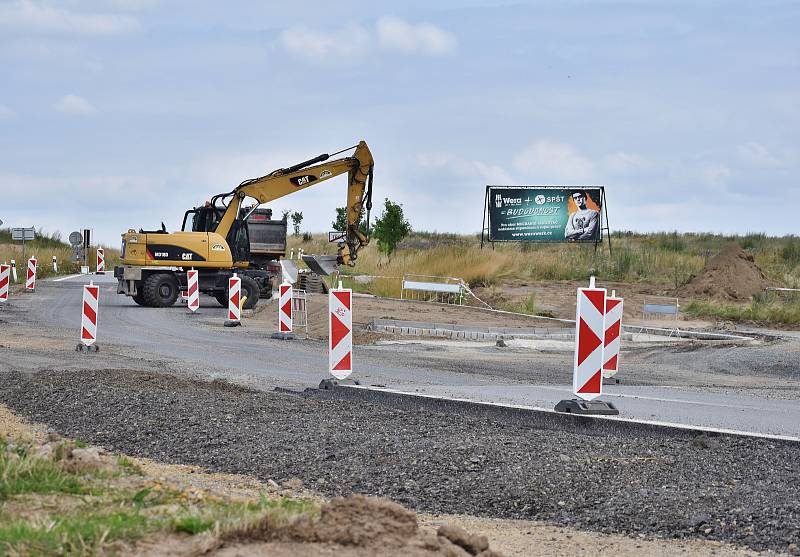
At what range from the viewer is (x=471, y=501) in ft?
24.0

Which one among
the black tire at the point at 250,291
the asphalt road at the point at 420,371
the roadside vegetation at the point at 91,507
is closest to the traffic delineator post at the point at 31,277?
the black tire at the point at 250,291

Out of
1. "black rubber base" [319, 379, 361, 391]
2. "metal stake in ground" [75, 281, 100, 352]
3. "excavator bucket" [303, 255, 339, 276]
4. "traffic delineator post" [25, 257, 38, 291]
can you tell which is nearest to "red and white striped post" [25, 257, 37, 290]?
"traffic delineator post" [25, 257, 38, 291]

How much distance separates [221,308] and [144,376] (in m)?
20.1

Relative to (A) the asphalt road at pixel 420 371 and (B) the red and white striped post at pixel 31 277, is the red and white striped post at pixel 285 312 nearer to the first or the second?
(A) the asphalt road at pixel 420 371

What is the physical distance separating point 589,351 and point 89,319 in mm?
10302

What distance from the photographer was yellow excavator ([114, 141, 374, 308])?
3269 centimetres

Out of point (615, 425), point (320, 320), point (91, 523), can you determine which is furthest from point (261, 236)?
point (91, 523)

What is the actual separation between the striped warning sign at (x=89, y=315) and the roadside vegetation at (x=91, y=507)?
11339 millimetres

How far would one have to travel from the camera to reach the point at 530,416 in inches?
418

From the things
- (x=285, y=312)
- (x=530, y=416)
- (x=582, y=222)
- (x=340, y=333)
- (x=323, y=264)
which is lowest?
(x=530, y=416)

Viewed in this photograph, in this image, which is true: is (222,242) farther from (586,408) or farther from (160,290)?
(586,408)

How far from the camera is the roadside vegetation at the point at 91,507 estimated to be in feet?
14.8

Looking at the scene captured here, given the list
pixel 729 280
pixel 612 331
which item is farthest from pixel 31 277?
pixel 612 331

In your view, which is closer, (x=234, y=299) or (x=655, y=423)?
(x=655, y=423)
